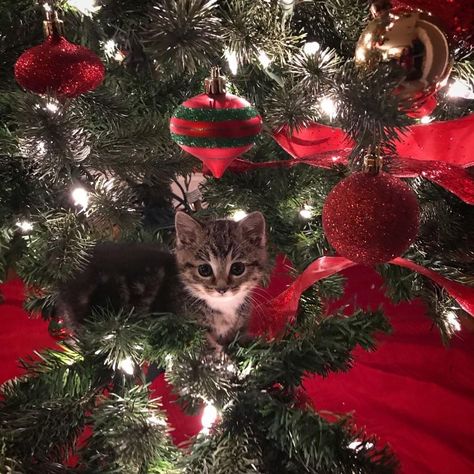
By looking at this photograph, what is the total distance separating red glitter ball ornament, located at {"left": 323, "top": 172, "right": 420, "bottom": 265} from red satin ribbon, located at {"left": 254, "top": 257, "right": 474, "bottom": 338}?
21cm

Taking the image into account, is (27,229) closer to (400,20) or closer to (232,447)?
(232,447)

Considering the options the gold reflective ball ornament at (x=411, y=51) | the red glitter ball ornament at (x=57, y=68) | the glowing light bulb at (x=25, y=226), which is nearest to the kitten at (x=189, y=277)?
the glowing light bulb at (x=25, y=226)

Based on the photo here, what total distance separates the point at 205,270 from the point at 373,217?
0.52 meters

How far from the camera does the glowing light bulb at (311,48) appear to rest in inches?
24.8

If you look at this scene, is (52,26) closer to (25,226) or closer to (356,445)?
(25,226)

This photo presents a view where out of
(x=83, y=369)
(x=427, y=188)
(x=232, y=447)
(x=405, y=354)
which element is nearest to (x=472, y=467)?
(x=405, y=354)

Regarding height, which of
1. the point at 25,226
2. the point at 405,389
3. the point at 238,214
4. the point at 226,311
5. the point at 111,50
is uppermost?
the point at 111,50

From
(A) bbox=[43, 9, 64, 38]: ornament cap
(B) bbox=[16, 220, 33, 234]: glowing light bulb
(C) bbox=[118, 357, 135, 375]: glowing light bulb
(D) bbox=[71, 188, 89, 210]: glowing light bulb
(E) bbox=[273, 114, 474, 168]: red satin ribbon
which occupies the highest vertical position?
(A) bbox=[43, 9, 64, 38]: ornament cap

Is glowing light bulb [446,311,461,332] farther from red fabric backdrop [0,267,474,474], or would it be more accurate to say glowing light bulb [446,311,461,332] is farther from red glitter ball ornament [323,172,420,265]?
red glitter ball ornament [323,172,420,265]

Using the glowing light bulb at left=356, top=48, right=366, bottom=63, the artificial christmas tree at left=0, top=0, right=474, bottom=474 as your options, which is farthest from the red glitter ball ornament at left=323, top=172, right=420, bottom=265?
the glowing light bulb at left=356, top=48, right=366, bottom=63

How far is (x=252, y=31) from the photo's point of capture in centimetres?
62

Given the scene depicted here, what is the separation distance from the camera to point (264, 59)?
701 millimetres

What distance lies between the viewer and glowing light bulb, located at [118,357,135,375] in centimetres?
62

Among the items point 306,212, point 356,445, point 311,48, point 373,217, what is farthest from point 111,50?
point 356,445
